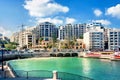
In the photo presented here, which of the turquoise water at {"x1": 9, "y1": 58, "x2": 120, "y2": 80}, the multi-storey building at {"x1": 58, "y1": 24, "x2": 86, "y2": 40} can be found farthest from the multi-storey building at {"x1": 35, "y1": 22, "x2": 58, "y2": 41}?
the turquoise water at {"x1": 9, "y1": 58, "x2": 120, "y2": 80}

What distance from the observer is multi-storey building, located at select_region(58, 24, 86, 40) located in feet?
590

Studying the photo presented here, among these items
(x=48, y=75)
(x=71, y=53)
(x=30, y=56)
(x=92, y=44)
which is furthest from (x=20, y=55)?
(x=48, y=75)

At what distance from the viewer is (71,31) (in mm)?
183875

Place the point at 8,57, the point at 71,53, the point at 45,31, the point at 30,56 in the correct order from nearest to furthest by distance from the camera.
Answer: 1. the point at 8,57
2. the point at 30,56
3. the point at 71,53
4. the point at 45,31

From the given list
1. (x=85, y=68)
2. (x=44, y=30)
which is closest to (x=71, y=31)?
(x=44, y=30)

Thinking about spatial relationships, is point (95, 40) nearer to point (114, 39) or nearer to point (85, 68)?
point (114, 39)

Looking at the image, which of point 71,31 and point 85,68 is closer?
point 85,68

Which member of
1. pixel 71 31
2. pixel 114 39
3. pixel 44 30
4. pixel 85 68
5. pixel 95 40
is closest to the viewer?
pixel 85 68

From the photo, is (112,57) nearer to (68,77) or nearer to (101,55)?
(101,55)

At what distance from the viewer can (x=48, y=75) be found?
23.5 metres

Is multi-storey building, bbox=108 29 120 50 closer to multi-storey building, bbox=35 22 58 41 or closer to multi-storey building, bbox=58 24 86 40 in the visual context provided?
multi-storey building, bbox=58 24 86 40

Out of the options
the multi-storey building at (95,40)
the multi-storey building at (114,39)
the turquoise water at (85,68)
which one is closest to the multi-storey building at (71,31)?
the multi-storey building at (95,40)

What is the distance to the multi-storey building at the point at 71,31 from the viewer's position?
590 feet

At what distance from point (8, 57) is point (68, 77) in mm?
60346
